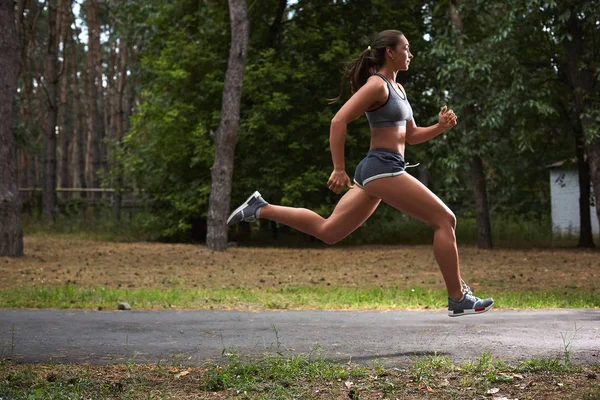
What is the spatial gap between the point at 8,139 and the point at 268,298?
908 cm

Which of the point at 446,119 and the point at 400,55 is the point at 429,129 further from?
the point at 400,55

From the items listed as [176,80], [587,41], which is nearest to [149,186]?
[176,80]

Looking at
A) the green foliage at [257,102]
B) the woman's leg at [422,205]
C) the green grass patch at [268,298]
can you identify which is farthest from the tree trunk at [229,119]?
the woman's leg at [422,205]

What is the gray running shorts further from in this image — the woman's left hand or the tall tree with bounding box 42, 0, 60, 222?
the tall tree with bounding box 42, 0, 60, 222

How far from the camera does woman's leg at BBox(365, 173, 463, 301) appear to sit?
6.18 metres

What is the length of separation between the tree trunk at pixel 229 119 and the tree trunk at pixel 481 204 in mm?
7449

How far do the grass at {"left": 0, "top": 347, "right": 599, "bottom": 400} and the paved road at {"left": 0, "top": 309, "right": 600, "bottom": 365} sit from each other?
378 mm

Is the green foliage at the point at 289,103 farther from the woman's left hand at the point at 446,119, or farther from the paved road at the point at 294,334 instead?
the woman's left hand at the point at 446,119

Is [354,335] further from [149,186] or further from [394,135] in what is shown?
→ [149,186]

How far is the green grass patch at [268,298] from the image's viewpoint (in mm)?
11062

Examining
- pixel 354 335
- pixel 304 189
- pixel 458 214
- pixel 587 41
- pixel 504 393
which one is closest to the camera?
pixel 504 393

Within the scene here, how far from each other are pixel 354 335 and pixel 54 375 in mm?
3009

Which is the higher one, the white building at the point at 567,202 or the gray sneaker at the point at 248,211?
the white building at the point at 567,202

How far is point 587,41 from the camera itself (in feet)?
75.0
